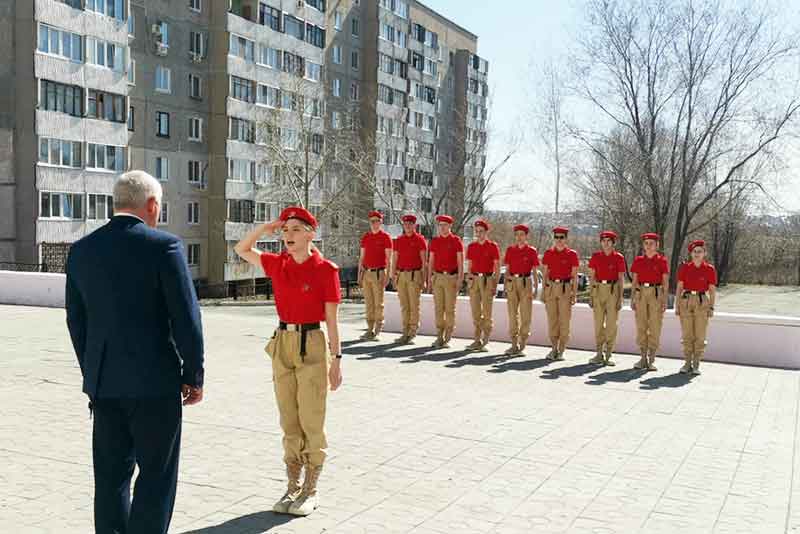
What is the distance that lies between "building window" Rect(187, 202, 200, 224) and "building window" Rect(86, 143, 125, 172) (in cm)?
693

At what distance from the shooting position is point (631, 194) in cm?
3375

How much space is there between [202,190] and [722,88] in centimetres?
2994

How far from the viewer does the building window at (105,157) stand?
A: 41.9m

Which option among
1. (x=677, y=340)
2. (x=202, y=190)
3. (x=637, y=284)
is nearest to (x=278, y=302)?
(x=637, y=284)

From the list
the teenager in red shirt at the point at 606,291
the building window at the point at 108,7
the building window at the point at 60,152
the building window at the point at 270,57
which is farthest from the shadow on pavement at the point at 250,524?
the building window at the point at 270,57

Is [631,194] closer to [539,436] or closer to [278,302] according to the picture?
[539,436]

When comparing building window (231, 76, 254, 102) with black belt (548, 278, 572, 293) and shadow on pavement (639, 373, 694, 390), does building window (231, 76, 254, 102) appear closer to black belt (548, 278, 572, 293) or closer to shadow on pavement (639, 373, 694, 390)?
black belt (548, 278, 572, 293)

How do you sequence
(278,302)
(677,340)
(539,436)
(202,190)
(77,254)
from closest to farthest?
(77,254) < (278,302) < (539,436) < (677,340) < (202,190)

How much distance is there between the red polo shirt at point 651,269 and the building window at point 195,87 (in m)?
40.8

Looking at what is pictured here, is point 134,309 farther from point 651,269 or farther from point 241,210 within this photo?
point 241,210

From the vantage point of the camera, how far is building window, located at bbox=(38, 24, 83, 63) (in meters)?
39.1

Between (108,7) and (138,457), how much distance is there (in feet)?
138

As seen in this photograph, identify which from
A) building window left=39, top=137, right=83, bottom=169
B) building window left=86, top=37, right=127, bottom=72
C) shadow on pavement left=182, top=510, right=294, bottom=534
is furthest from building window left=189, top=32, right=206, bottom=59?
shadow on pavement left=182, top=510, right=294, bottom=534

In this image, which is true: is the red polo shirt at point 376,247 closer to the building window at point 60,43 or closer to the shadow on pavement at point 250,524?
the shadow on pavement at point 250,524
